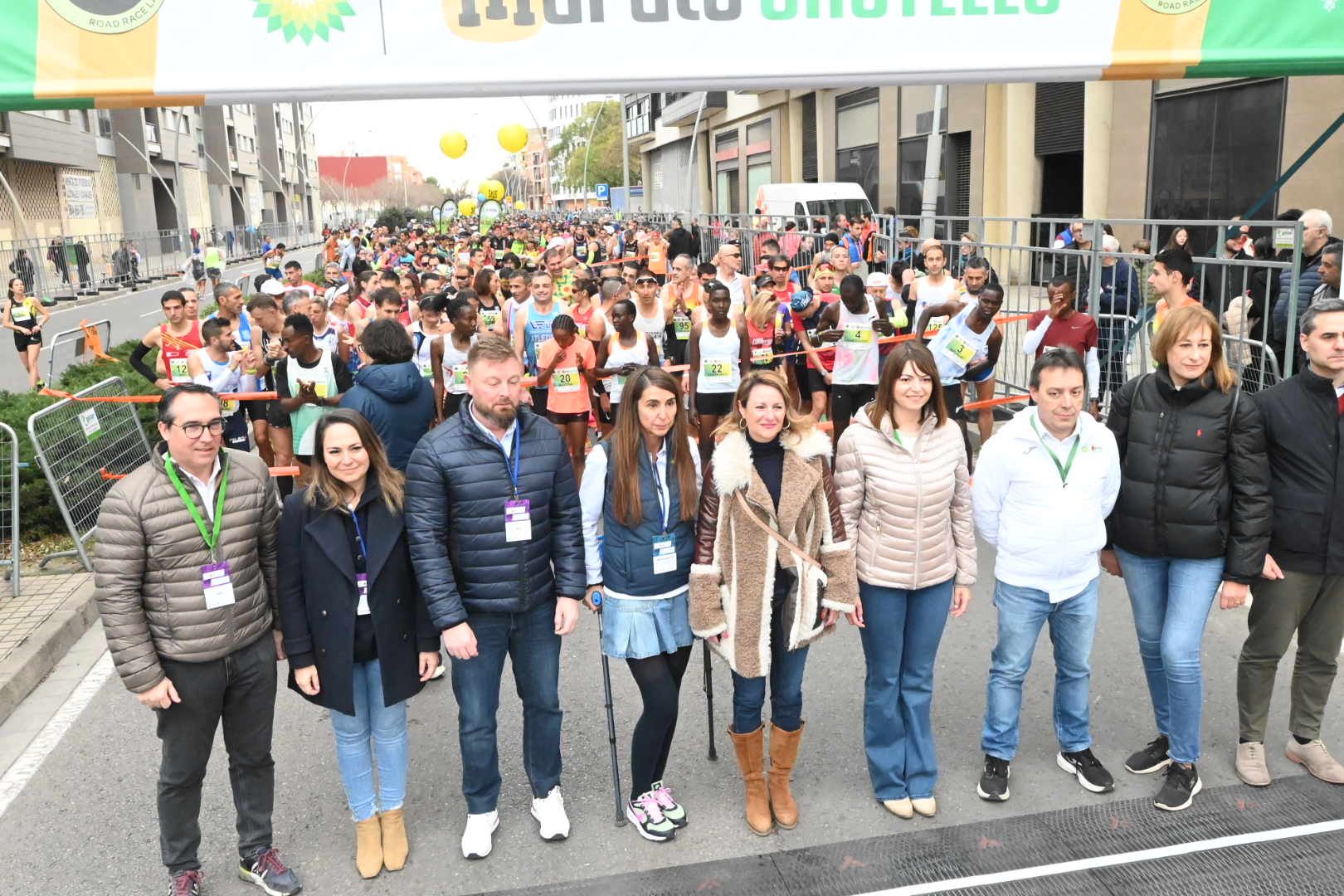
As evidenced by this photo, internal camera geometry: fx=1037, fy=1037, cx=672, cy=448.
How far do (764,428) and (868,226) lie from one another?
49.6ft

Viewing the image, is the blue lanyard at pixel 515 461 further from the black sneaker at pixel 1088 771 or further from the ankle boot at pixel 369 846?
the black sneaker at pixel 1088 771

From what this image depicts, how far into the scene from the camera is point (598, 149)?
9456cm

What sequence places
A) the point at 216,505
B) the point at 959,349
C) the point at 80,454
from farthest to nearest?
the point at 959,349 → the point at 80,454 → the point at 216,505

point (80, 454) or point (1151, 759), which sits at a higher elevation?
point (80, 454)

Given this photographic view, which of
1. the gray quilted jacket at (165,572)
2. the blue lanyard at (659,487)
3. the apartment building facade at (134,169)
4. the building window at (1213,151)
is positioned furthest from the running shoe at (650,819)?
the apartment building facade at (134,169)

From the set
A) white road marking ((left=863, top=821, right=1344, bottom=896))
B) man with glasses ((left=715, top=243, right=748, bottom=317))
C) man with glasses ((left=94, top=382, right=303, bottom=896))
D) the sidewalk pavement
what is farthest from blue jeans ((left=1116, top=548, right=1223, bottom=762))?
man with glasses ((left=715, top=243, right=748, bottom=317))

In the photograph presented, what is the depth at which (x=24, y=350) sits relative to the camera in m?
18.2

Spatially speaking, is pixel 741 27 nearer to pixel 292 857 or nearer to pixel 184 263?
pixel 292 857

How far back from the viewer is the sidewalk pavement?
5469 millimetres

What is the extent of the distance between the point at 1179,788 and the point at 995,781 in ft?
2.32

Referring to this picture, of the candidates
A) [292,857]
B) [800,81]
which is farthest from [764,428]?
[292,857]

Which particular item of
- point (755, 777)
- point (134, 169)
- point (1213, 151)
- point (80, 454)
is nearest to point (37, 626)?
point (80, 454)

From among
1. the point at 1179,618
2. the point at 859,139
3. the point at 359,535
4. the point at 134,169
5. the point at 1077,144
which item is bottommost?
the point at 1179,618

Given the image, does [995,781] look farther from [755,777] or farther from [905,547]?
[905,547]
